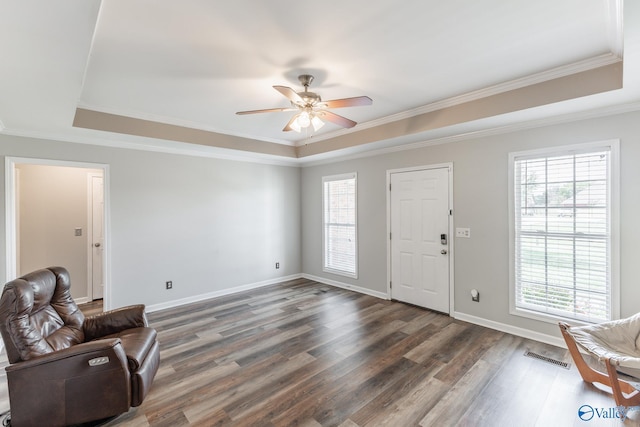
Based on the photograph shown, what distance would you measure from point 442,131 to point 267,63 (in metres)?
2.29

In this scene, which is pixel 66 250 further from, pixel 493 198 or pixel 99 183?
pixel 493 198

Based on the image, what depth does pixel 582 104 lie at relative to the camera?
2688 millimetres

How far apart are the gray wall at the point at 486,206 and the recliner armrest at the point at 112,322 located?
3.46m

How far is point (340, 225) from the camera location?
218 inches

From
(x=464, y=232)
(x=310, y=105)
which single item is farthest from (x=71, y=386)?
(x=464, y=232)

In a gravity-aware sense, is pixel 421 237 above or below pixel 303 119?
below

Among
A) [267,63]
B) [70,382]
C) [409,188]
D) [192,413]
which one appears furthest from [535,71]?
[70,382]

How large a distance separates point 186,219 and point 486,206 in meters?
4.32

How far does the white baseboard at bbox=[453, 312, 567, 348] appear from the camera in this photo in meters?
3.11

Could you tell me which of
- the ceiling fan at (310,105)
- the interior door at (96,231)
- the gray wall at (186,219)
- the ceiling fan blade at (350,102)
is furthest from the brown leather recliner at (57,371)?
the interior door at (96,231)

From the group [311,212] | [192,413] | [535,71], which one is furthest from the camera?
[311,212]

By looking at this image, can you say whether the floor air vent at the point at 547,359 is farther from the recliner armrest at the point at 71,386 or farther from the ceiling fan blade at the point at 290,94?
the recliner armrest at the point at 71,386

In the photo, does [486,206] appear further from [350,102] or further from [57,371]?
[57,371]

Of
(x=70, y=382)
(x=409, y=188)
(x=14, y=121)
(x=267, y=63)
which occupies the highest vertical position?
(x=267, y=63)
